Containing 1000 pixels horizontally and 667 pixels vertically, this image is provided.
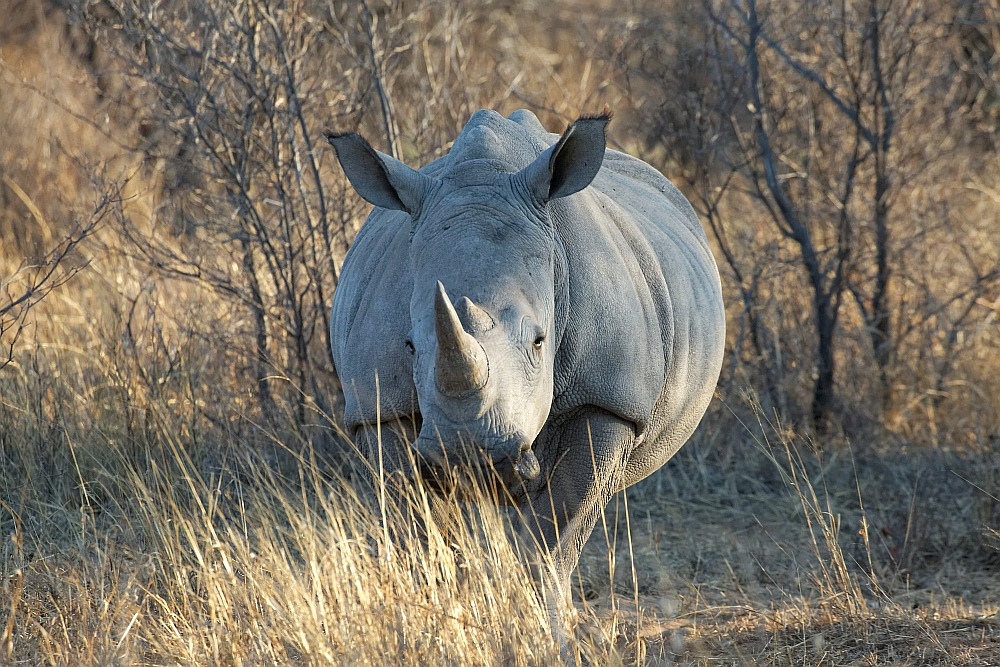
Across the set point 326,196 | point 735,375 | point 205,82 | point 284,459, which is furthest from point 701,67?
point 284,459

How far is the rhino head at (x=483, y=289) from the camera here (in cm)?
284

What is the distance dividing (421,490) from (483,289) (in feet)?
2.10

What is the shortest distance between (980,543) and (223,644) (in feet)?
12.0

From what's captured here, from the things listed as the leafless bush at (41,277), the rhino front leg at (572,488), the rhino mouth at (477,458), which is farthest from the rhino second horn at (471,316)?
the leafless bush at (41,277)

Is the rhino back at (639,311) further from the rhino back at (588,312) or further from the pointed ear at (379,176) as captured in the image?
the pointed ear at (379,176)

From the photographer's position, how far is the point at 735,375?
23.6ft

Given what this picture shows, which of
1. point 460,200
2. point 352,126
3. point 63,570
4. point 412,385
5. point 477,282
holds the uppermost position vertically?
point 352,126

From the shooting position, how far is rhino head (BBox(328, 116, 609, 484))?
2.84 m

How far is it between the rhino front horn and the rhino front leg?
0.83 metres

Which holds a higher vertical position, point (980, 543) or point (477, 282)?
point (477, 282)

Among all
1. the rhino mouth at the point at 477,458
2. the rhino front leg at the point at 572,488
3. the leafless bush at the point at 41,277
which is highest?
the leafless bush at the point at 41,277

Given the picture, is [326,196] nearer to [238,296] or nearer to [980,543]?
[238,296]

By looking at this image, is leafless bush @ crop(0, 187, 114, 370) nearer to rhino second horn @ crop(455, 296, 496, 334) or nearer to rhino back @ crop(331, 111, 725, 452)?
rhino back @ crop(331, 111, 725, 452)

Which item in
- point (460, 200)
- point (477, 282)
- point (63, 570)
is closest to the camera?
point (477, 282)
